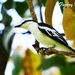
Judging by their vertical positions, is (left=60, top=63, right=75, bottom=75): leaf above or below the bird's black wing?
below

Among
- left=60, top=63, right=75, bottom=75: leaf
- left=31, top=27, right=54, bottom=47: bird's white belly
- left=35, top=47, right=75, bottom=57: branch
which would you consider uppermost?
left=31, top=27, right=54, bottom=47: bird's white belly

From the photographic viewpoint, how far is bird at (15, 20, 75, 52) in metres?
0.93

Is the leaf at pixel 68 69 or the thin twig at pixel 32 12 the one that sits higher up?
the thin twig at pixel 32 12

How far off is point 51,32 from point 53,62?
5.5 inches

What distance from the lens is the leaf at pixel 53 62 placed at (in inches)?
36.9

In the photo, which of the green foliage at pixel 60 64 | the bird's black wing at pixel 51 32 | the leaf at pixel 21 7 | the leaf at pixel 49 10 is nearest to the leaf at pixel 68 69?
the green foliage at pixel 60 64

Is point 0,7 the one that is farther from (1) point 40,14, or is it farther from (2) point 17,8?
(1) point 40,14

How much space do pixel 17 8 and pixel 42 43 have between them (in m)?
0.22

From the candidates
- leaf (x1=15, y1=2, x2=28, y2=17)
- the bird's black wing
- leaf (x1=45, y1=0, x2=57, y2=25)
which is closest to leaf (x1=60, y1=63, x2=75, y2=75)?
the bird's black wing

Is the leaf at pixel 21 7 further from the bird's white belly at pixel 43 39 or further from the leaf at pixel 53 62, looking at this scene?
the leaf at pixel 53 62

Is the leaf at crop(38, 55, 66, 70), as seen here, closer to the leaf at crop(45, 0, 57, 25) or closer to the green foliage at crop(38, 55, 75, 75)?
the green foliage at crop(38, 55, 75, 75)

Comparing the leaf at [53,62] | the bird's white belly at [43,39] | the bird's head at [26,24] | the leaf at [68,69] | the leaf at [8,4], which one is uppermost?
the leaf at [8,4]

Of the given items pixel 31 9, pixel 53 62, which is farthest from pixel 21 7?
pixel 53 62

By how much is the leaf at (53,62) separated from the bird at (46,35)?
0.15 ft
